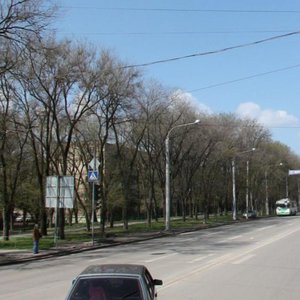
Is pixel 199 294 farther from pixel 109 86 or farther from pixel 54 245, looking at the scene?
pixel 109 86

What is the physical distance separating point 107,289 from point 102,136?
45.5m

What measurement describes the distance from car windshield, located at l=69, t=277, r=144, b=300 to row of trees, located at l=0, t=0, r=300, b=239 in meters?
18.3

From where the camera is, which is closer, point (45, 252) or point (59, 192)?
point (45, 252)

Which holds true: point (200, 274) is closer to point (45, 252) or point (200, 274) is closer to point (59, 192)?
point (45, 252)

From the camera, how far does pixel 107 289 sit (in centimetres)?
686

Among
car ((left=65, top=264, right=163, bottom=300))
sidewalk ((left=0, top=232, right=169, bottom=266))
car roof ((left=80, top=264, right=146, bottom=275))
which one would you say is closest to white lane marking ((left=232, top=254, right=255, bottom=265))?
sidewalk ((left=0, top=232, right=169, bottom=266))

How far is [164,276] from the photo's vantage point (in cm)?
1605

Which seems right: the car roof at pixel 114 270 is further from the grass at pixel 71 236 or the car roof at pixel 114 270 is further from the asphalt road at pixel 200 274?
the grass at pixel 71 236

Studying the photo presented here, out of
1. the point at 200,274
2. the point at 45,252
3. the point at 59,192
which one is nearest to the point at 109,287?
the point at 200,274

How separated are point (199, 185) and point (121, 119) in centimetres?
3059

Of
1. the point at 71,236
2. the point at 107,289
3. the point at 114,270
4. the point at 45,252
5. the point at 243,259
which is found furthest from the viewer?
the point at 71,236

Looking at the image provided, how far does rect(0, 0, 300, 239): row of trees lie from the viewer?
34.6m

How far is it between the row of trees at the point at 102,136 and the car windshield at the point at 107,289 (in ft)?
59.9

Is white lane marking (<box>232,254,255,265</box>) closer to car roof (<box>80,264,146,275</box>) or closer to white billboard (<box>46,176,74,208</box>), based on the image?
white billboard (<box>46,176,74,208</box>)
